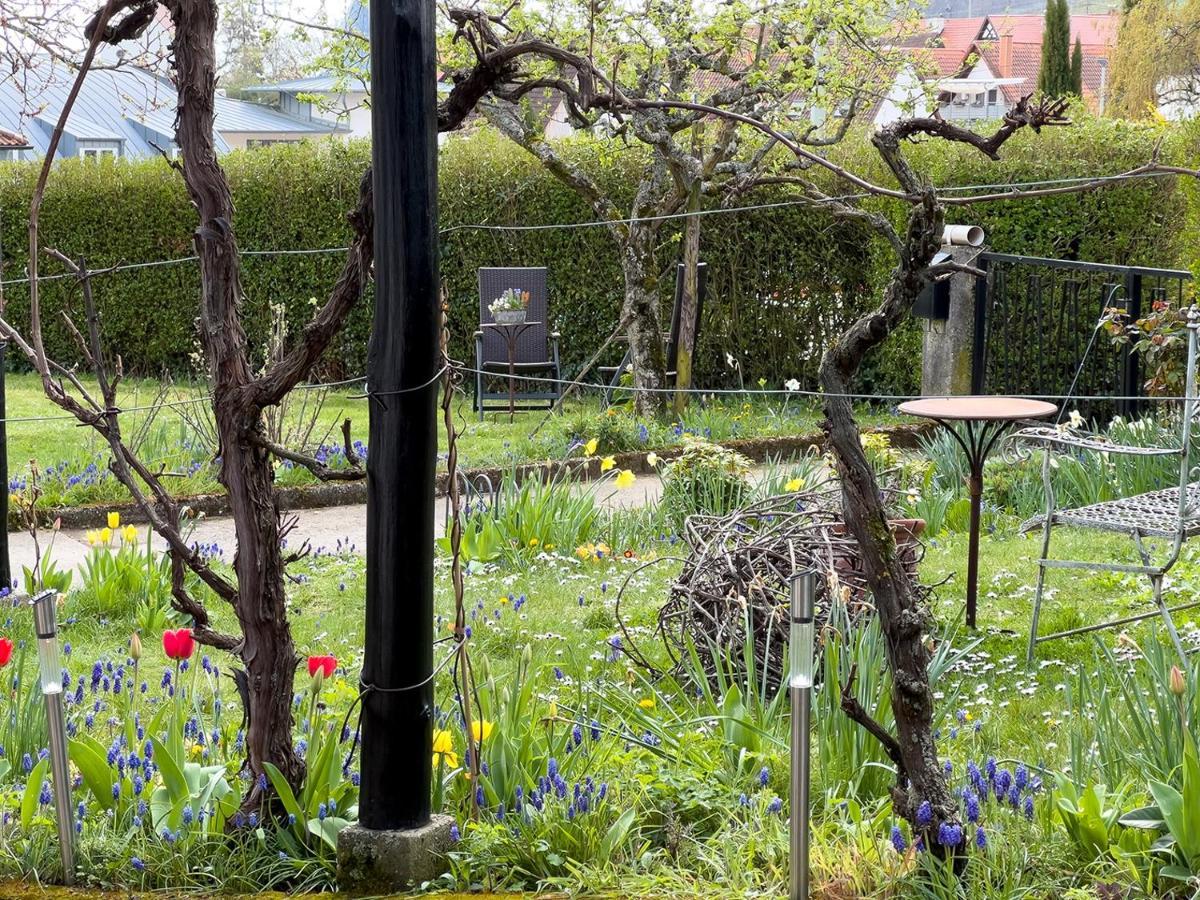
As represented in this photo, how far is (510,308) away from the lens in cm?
1025

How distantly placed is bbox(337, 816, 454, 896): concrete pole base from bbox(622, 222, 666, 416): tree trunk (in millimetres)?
7053

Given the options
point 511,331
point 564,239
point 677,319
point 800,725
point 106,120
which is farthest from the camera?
point 106,120

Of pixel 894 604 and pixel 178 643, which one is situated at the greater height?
pixel 894 604

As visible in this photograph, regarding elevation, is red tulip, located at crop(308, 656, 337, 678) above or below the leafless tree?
below

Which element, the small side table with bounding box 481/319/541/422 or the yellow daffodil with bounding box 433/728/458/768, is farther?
the small side table with bounding box 481/319/541/422

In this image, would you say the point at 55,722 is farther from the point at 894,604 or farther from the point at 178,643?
the point at 894,604

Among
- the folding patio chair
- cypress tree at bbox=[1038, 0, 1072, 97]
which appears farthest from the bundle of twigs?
cypress tree at bbox=[1038, 0, 1072, 97]

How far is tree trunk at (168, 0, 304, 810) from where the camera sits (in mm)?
2525

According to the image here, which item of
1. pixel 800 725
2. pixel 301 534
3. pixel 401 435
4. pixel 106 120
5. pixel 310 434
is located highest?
pixel 106 120

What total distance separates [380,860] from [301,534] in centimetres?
433

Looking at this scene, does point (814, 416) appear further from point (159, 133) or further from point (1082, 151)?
point (159, 133)

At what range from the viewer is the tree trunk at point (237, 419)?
253 cm

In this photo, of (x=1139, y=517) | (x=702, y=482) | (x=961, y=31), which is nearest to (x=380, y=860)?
(x=1139, y=517)

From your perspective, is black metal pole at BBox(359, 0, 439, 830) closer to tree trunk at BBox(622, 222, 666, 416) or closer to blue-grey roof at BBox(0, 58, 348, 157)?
tree trunk at BBox(622, 222, 666, 416)
